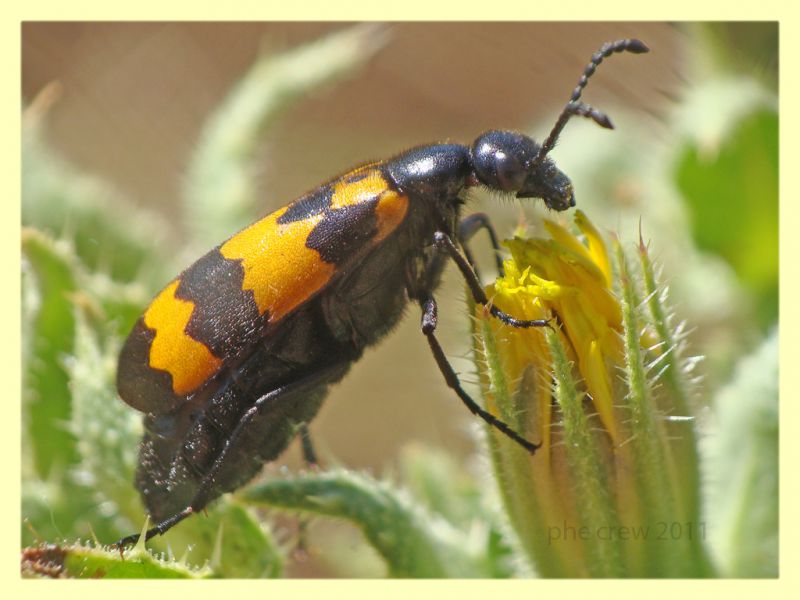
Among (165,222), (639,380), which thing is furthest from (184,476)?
(165,222)

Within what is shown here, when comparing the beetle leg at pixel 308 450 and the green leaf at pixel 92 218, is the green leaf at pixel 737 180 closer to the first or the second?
the beetle leg at pixel 308 450

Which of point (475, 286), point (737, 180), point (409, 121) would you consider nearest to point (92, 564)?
point (475, 286)

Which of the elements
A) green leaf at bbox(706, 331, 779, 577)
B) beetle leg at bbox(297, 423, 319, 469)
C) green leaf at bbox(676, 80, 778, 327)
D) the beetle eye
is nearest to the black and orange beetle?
the beetle eye

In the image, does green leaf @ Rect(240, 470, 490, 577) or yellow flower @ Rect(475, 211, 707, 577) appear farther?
green leaf @ Rect(240, 470, 490, 577)

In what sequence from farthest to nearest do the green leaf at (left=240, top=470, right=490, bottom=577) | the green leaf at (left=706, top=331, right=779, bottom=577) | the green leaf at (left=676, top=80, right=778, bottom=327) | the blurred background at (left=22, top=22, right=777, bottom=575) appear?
the blurred background at (left=22, top=22, right=777, bottom=575) < the green leaf at (left=676, top=80, right=778, bottom=327) < the green leaf at (left=706, top=331, right=779, bottom=577) < the green leaf at (left=240, top=470, right=490, bottom=577)

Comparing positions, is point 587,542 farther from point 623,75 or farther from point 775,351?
point 623,75

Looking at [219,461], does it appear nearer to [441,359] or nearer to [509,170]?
[441,359]

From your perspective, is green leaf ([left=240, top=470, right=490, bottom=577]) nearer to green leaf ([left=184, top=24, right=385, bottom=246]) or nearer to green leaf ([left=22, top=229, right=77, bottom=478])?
green leaf ([left=22, top=229, right=77, bottom=478])
